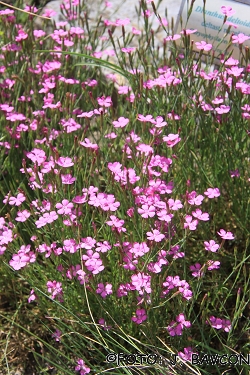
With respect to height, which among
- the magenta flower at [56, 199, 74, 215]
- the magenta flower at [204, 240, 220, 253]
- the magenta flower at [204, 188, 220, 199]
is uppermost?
the magenta flower at [204, 188, 220, 199]

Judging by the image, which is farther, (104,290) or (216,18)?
(216,18)

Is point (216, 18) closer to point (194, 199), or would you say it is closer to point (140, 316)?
point (194, 199)

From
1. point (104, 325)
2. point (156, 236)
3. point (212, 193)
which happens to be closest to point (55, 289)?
point (104, 325)

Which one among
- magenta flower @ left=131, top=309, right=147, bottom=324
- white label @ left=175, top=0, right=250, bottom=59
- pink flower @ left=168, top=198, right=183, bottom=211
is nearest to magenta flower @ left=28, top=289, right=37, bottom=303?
magenta flower @ left=131, top=309, right=147, bottom=324

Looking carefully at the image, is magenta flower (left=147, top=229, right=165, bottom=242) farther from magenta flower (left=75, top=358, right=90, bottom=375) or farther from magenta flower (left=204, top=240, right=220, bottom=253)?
magenta flower (left=75, top=358, right=90, bottom=375)

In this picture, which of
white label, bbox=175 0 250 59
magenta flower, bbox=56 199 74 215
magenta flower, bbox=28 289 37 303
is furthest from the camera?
white label, bbox=175 0 250 59

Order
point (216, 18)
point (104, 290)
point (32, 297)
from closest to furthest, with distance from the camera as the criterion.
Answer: point (104, 290)
point (32, 297)
point (216, 18)

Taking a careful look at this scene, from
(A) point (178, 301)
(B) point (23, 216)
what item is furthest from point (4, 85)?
(A) point (178, 301)

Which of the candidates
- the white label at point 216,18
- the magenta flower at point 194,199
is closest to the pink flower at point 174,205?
the magenta flower at point 194,199

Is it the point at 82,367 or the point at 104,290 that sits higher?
the point at 104,290

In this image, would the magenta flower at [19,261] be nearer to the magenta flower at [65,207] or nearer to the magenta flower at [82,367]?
the magenta flower at [65,207]

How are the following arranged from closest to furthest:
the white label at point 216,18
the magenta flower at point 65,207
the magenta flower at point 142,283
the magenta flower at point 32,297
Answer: the magenta flower at point 142,283 → the magenta flower at point 65,207 → the magenta flower at point 32,297 → the white label at point 216,18

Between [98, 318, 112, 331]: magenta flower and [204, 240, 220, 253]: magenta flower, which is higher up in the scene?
[204, 240, 220, 253]: magenta flower

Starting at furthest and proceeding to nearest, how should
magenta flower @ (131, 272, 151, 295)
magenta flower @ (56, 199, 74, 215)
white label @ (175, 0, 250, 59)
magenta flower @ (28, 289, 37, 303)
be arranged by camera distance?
1. white label @ (175, 0, 250, 59)
2. magenta flower @ (28, 289, 37, 303)
3. magenta flower @ (56, 199, 74, 215)
4. magenta flower @ (131, 272, 151, 295)
